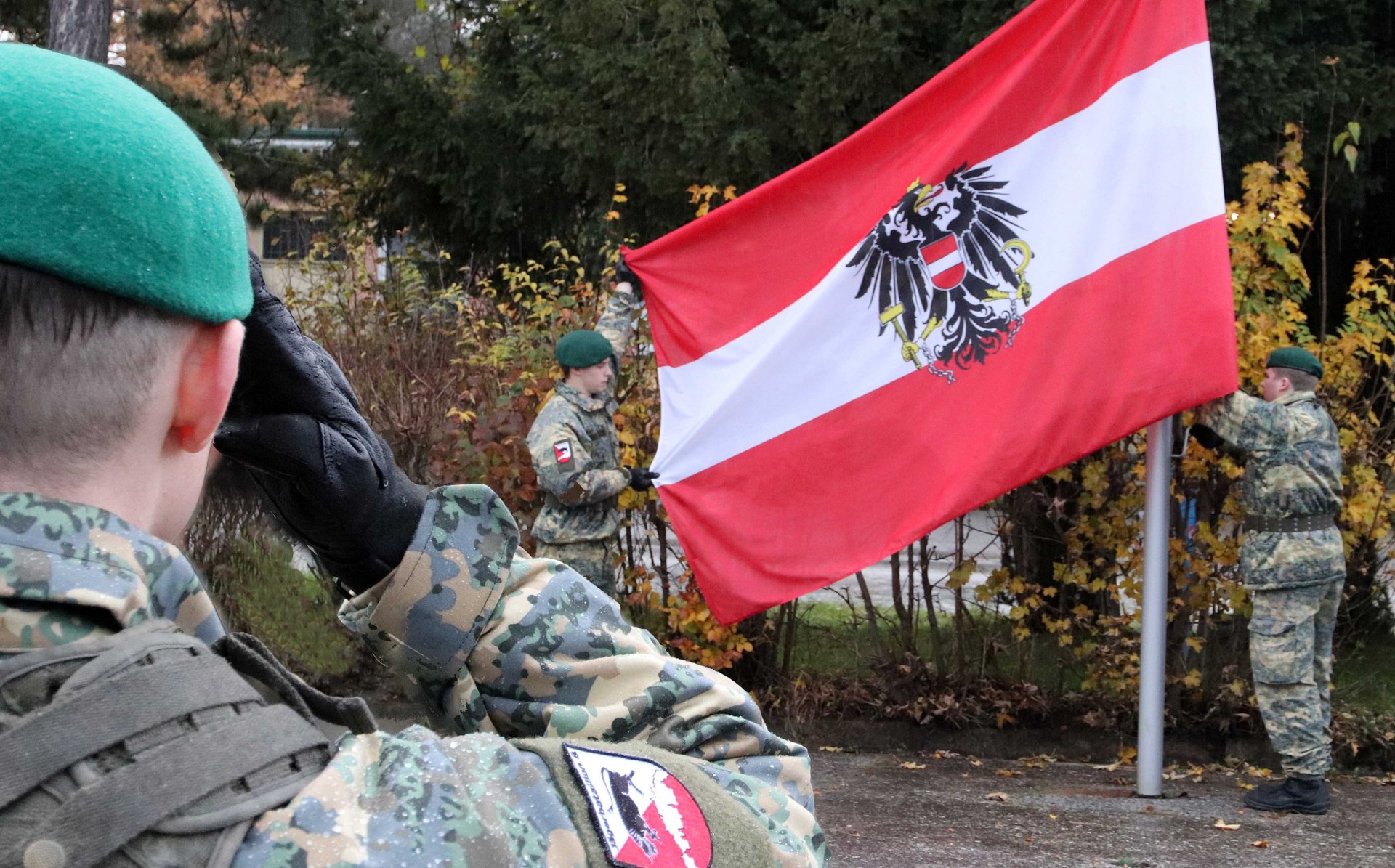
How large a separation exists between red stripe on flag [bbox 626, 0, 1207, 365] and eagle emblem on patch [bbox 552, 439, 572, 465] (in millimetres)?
1070

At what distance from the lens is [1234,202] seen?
5.95 meters

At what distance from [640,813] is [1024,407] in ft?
12.7

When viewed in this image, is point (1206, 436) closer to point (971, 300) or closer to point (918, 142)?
point (971, 300)

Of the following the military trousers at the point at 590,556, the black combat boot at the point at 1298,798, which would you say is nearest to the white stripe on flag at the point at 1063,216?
the military trousers at the point at 590,556

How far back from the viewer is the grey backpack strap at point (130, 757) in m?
0.62

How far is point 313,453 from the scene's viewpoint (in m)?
1.00

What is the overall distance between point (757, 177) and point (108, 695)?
860 centimetres

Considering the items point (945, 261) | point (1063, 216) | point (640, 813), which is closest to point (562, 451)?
point (945, 261)

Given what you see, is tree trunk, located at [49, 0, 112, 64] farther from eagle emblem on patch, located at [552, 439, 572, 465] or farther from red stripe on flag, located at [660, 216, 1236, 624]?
red stripe on flag, located at [660, 216, 1236, 624]

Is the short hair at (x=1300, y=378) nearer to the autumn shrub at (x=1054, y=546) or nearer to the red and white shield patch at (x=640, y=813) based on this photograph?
the autumn shrub at (x=1054, y=546)

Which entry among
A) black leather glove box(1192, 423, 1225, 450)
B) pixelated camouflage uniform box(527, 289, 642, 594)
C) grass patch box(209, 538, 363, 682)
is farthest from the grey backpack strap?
grass patch box(209, 538, 363, 682)

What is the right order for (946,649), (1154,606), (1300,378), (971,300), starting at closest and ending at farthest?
(971,300)
(1154,606)
(1300,378)
(946,649)

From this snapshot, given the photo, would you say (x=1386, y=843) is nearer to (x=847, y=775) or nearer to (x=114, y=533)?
(x=847, y=775)

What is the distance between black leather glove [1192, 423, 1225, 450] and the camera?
5371 mm
